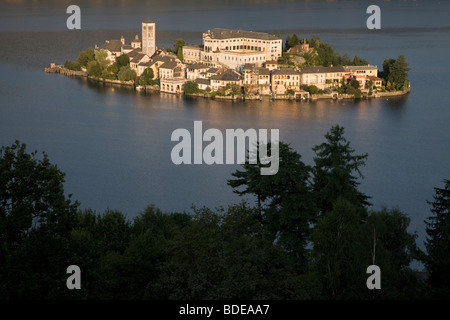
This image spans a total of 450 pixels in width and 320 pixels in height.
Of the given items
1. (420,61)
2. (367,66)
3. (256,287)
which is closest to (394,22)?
(420,61)

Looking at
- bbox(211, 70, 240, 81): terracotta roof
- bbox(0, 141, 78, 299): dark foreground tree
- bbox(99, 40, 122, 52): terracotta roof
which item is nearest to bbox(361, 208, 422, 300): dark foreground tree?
bbox(0, 141, 78, 299): dark foreground tree

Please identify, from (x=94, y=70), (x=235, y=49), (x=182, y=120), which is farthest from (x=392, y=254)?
(x=235, y=49)

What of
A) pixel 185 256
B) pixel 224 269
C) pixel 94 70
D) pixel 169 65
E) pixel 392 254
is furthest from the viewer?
pixel 94 70

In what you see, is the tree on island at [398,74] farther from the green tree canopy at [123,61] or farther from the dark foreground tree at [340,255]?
the dark foreground tree at [340,255]

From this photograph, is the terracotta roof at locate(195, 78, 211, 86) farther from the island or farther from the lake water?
the lake water

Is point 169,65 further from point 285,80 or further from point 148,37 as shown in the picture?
point 285,80

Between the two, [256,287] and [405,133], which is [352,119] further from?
[256,287]

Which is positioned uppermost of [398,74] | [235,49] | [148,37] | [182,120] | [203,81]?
[148,37]
